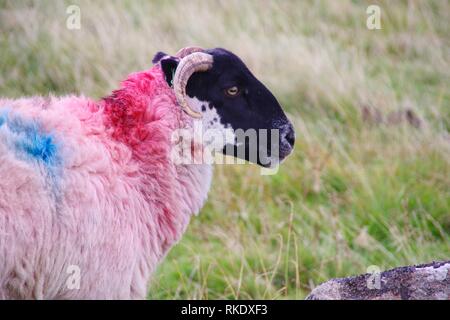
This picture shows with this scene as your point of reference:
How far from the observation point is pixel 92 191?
441 centimetres

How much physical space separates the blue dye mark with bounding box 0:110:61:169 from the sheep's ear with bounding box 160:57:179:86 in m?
0.91

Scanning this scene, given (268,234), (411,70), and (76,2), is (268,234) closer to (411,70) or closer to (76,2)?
(411,70)

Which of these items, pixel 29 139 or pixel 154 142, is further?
pixel 154 142

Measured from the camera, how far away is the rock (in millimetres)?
3848

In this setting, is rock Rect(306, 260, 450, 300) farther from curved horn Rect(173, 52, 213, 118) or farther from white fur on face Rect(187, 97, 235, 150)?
curved horn Rect(173, 52, 213, 118)

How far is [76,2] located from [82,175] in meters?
7.82

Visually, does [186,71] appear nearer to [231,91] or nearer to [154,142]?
[231,91]

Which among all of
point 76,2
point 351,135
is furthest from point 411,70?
point 76,2

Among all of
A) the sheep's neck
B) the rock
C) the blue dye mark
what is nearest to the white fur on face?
the sheep's neck

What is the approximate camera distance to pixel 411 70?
10.9 m

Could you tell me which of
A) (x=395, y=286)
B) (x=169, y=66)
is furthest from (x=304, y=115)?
(x=395, y=286)

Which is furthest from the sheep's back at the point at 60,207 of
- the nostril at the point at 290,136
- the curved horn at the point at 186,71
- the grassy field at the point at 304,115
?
the grassy field at the point at 304,115

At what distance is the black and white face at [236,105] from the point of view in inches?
196

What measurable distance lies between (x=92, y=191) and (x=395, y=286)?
1.74 meters
